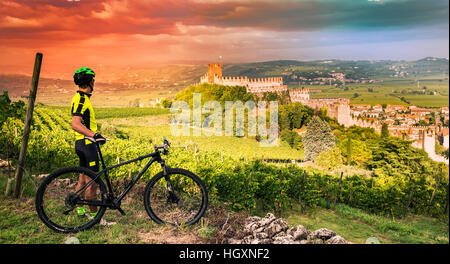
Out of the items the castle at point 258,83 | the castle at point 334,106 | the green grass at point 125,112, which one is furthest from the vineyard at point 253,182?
the green grass at point 125,112

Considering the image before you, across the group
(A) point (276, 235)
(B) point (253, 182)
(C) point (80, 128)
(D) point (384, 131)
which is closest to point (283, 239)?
(A) point (276, 235)

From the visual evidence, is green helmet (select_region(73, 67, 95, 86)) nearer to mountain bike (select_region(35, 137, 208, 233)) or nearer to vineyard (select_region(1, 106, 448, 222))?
mountain bike (select_region(35, 137, 208, 233))

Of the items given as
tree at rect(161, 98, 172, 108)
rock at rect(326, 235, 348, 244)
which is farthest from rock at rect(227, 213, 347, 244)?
tree at rect(161, 98, 172, 108)

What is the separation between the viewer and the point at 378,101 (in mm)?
27656

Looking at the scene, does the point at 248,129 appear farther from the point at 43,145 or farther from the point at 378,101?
the point at 43,145

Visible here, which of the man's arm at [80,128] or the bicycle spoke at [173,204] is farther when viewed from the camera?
the bicycle spoke at [173,204]

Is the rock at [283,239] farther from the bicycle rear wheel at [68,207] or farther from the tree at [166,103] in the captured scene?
the tree at [166,103]

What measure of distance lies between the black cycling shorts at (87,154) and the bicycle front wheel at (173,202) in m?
0.61

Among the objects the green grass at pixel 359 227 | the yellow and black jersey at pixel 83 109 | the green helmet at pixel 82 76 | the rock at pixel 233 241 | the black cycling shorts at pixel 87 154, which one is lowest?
the green grass at pixel 359 227

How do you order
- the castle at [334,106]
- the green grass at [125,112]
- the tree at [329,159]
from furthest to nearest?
the green grass at [125,112]
the castle at [334,106]
the tree at [329,159]

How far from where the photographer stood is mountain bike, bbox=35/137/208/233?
10.3 feet

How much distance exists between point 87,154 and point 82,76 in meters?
0.79

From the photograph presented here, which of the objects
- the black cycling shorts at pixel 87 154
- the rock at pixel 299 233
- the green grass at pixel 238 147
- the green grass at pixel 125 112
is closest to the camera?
the black cycling shorts at pixel 87 154

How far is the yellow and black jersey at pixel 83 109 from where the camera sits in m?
3.03
